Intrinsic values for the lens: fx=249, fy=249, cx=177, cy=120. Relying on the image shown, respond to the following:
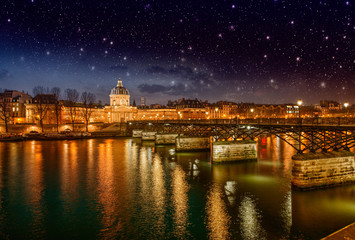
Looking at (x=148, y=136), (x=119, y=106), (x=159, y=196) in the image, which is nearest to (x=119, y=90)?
(x=119, y=106)

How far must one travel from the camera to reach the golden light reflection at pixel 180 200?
1645 centimetres

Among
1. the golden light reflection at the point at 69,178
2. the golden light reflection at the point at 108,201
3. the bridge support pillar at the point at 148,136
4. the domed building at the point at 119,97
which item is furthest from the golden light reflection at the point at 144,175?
the domed building at the point at 119,97

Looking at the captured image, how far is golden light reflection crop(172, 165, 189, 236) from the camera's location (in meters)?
16.5

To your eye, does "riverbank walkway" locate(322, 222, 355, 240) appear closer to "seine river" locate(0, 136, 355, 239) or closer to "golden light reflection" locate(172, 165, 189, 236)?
"seine river" locate(0, 136, 355, 239)

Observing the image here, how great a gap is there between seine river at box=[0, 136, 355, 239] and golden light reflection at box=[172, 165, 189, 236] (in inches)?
2.5

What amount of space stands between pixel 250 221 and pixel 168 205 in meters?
6.48

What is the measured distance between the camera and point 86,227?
1620 cm

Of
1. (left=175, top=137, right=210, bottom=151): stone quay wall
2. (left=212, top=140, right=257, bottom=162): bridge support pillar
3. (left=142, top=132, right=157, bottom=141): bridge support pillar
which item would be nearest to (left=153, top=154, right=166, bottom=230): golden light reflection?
(left=212, top=140, right=257, bottom=162): bridge support pillar

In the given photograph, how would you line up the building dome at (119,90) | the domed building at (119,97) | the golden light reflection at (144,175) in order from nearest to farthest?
1. the golden light reflection at (144,175)
2. the domed building at (119,97)
3. the building dome at (119,90)

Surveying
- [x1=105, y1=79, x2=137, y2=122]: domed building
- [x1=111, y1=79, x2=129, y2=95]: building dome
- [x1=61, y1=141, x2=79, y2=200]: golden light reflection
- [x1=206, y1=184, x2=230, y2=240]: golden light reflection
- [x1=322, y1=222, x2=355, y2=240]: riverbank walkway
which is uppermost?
[x1=111, y1=79, x2=129, y2=95]: building dome

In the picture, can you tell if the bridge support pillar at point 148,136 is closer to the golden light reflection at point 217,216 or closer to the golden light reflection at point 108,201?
the golden light reflection at point 108,201

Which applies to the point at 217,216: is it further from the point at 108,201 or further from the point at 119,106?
the point at 119,106

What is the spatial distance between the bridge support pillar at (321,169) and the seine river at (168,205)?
0.79m

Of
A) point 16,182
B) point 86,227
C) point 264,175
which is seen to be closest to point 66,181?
point 16,182
